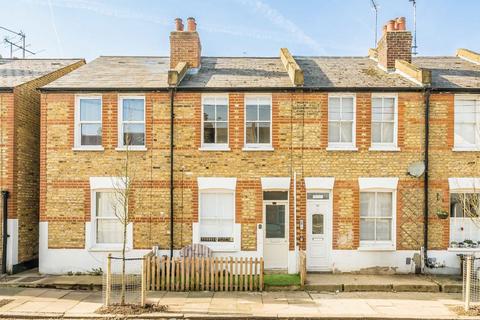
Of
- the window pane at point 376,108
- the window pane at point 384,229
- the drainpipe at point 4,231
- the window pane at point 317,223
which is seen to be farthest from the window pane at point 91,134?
the window pane at point 384,229

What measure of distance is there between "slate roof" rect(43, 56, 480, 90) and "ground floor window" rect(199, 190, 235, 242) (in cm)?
368

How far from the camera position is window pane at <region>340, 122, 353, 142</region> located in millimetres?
12969

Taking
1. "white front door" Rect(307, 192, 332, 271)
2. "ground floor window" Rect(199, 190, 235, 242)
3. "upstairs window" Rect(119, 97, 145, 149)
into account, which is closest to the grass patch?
"white front door" Rect(307, 192, 332, 271)

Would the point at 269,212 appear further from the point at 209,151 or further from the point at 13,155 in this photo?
the point at 13,155

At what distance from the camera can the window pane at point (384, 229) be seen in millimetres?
12812

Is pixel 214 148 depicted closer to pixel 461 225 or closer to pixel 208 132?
pixel 208 132

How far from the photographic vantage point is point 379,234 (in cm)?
1283

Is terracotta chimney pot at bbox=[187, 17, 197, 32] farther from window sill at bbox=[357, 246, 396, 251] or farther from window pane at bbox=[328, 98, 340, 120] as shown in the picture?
window sill at bbox=[357, 246, 396, 251]

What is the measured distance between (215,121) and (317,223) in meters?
4.90

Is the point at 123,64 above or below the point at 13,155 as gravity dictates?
above

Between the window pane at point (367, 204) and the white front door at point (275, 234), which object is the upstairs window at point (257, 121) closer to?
the white front door at point (275, 234)

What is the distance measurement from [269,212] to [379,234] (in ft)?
12.4

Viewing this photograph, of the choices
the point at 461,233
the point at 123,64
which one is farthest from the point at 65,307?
the point at 461,233

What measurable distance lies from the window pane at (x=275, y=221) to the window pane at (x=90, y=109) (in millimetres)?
6646
